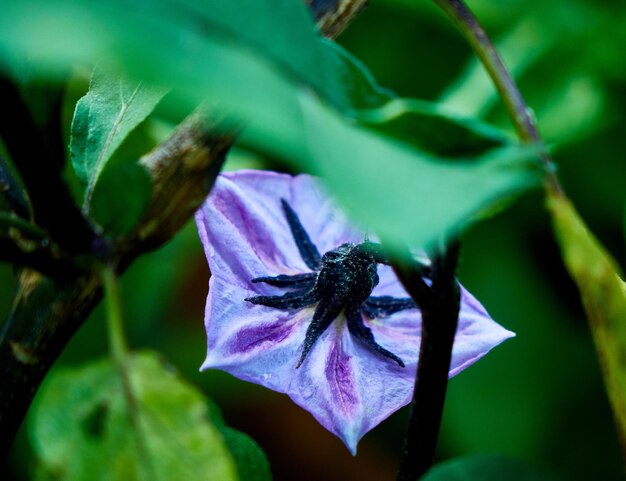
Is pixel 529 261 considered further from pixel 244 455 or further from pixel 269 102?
pixel 269 102

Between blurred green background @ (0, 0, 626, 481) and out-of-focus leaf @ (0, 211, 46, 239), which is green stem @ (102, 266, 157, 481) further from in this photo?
blurred green background @ (0, 0, 626, 481)

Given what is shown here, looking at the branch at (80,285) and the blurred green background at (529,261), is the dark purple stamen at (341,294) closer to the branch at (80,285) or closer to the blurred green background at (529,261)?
the branch at (80,285)

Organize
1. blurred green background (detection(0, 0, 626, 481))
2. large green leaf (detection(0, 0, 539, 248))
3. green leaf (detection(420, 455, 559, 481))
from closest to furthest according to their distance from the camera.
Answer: large green leaf (detection(0, 0, 539, 248)), green leaf (detection(420, 455, 559, 481)), blurred green background (detection(0, 0, 626, 481))

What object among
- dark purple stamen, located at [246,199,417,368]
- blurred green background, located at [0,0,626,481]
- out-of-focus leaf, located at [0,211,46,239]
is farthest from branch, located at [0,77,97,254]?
blurred green background, located at [0,0,626,481]

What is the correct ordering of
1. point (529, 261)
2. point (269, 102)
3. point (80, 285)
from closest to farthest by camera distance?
1. point (269, 102)
2. point (80, 285)
3. point (529, 261)

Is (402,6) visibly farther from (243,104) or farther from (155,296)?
(243,104)

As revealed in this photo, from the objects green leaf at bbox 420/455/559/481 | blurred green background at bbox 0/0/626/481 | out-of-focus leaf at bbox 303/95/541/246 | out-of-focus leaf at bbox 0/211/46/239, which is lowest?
blurred green background at bbox 0/0/626/481

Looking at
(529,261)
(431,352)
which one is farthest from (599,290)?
(529,261)
